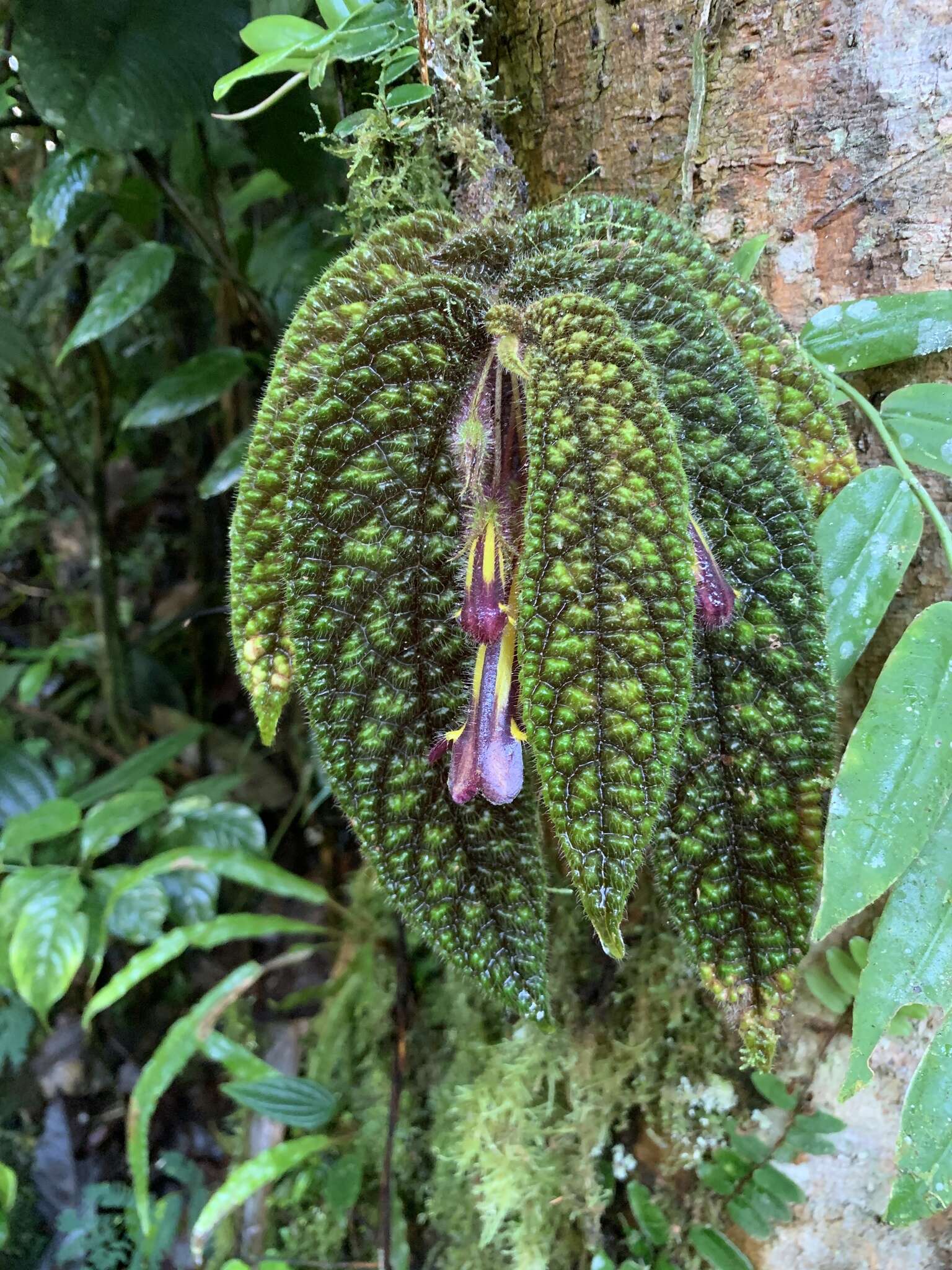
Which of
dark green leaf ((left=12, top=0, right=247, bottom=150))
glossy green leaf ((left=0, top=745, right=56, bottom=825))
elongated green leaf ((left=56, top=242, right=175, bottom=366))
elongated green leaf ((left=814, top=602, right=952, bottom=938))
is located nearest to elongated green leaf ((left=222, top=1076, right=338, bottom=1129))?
glossy green leaf ((left=0, top=745, right=56, bottom=825))

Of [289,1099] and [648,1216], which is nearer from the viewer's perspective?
[648,1216]

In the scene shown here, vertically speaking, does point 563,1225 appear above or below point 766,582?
below

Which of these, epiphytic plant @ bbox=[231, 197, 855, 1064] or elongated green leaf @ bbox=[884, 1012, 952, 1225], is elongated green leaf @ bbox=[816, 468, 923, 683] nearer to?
epiphytic plant @ bbox=[231, 197, 855, 1064]

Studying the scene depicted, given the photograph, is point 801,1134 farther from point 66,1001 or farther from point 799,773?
point 66,1001

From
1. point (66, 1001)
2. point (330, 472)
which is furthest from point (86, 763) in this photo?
point (330, 472)

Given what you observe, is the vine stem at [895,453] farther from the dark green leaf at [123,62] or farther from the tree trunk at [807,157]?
the dark green leaf at [123,62]

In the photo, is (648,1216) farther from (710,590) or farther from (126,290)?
(126,290)

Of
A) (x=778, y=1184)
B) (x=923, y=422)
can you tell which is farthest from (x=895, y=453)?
(x=778, y=1184)
